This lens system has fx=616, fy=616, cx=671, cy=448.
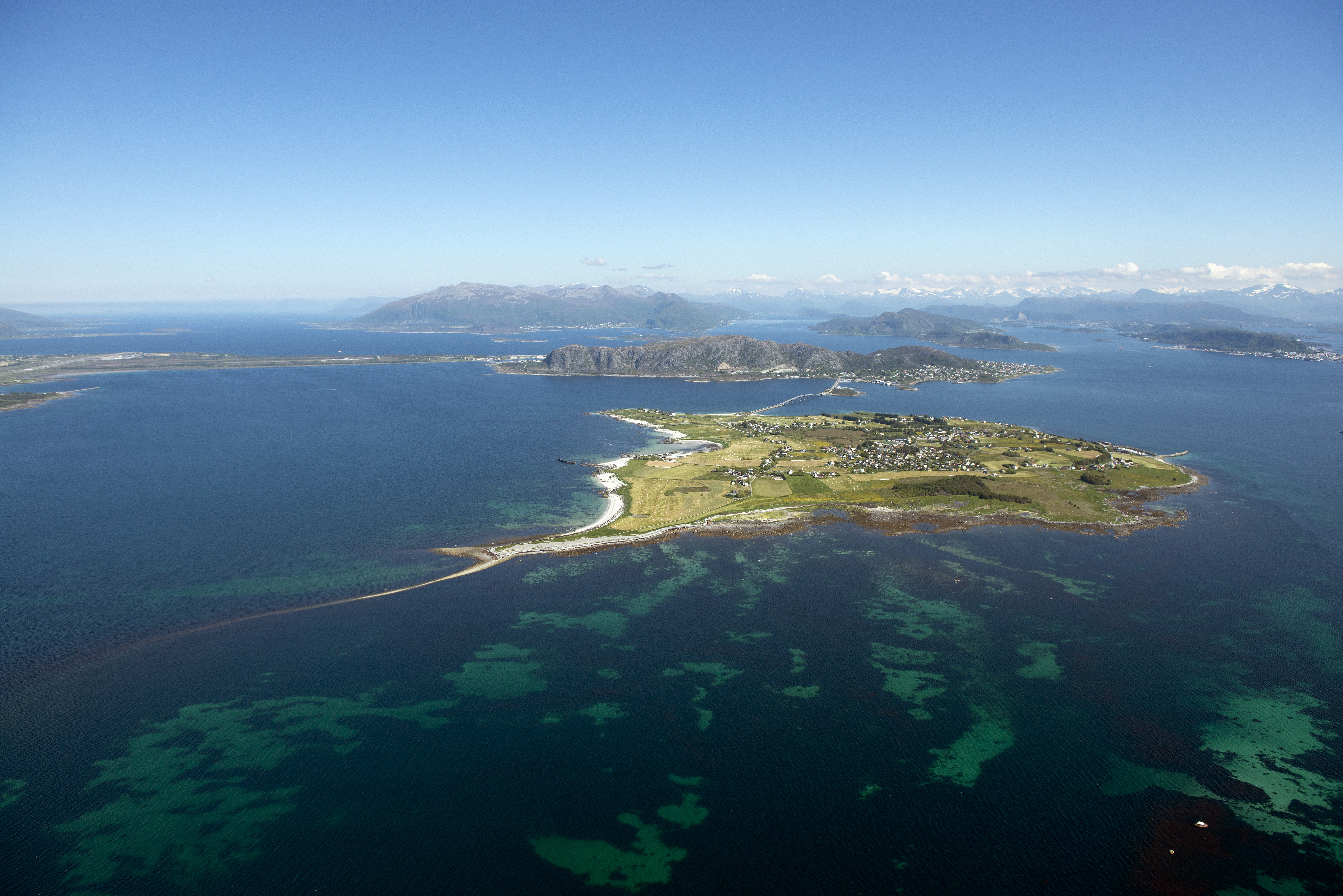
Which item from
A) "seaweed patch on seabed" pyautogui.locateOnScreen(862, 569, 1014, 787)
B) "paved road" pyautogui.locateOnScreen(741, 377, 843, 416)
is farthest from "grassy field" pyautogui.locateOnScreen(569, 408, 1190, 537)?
"paved road" pyautogui.locateOnScreen(741, 377, 843, 416)

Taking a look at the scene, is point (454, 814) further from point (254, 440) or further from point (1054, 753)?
point (254, 440)

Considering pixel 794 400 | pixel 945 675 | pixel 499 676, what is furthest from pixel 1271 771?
pixel 794 400

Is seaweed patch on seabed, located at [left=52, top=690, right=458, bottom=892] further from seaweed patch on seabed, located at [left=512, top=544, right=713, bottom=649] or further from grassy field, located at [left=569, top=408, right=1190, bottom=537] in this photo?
grassy field, located at [left=569, top=408, right=1190, bottom=537]

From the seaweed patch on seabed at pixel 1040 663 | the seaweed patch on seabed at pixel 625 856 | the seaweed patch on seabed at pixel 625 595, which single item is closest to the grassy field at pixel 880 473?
the seaweed patch on seabed at pixel 625 595

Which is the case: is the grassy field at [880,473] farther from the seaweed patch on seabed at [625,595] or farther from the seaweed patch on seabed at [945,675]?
the seaweed patch on seabed at [945,675]

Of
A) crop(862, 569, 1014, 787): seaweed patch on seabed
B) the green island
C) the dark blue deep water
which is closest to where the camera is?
the dark blue deep water

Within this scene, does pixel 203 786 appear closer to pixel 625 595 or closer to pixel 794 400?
pixel 625 595

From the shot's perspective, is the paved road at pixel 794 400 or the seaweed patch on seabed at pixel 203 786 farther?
the paved road at pixel 794 400
